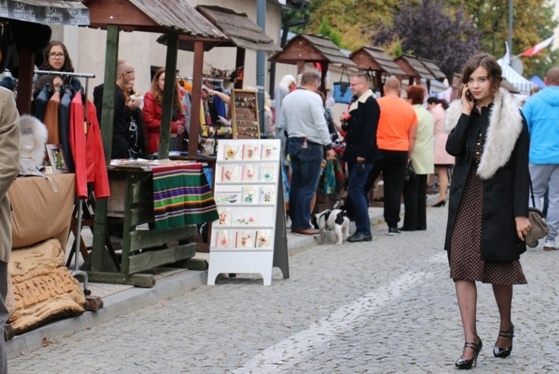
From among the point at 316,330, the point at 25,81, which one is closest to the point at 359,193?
the point at 316,330

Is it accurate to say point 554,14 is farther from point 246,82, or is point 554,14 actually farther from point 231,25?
point 231,25

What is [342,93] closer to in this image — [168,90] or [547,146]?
[547,146]

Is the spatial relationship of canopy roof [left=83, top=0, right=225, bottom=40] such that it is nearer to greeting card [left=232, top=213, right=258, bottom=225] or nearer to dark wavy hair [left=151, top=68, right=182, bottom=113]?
greeting card [left=232, top=213, right=258, bottom=225]

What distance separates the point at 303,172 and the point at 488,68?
7.25m

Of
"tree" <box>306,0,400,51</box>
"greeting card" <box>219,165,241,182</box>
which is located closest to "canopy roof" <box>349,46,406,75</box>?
"greeting card" <box>219,165,241,182</box>

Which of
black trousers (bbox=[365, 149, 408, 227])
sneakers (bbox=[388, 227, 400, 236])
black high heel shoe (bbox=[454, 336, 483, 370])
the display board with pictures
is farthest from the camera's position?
sneakers (bbox=[388, 227, 400, 236])

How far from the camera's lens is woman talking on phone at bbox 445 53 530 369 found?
734 cm

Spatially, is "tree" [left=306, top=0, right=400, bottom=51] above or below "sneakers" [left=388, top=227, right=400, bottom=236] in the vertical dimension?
above

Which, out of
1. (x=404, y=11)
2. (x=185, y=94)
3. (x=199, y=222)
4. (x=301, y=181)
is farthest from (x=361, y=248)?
(x=404, y=11)

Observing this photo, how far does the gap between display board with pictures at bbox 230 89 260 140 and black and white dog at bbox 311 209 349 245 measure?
1897mm

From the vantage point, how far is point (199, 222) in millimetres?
11008

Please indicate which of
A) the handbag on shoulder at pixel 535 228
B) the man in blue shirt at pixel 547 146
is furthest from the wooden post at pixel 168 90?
the man in blue shirt at pixel 547 146

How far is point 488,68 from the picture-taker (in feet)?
24.4

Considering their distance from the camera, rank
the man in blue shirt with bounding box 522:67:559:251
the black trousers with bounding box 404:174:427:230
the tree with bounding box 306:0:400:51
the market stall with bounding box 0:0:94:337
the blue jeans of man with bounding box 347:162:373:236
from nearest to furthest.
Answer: the market stall with bounding box 0:0:94:337 → the man in blue shirt with bounding box 522:67:559:251 → the blue jeans of man with bounding box 347:162:373:236 → the black trousers with bounding box 404:174:427:230 → the tree with bounding box 306:0:400:51
